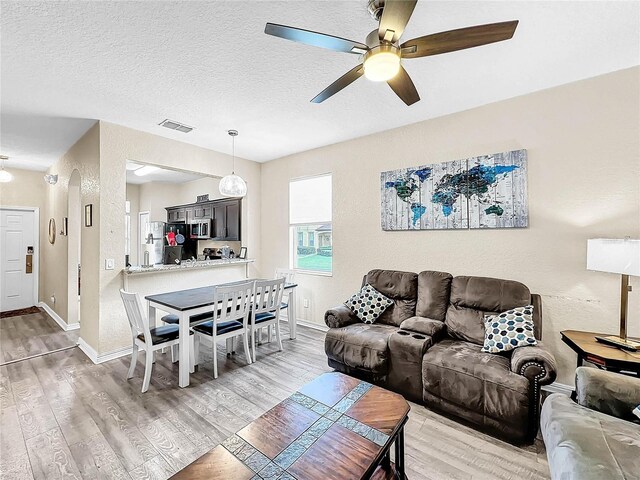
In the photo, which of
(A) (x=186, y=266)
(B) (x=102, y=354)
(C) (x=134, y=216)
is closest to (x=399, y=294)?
(A) (x=186, y=266)

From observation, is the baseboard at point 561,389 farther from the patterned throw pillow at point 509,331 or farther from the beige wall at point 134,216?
the beige wall at point 134,216

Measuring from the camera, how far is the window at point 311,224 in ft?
14.6

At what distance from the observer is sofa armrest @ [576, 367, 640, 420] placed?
158 centimetres

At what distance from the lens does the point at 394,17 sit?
4.54 ft

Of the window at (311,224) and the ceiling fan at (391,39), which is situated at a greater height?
the ceiling fan at (391,39)

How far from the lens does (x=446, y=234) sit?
3.28m

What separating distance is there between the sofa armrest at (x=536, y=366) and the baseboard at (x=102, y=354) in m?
4.08

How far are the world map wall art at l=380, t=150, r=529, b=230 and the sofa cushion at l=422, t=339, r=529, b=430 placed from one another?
4.57 ft

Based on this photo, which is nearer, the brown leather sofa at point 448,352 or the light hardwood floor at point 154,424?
the light hardwood floor at point 154,424

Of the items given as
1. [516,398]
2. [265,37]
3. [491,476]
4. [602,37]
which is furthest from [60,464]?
[602,37]

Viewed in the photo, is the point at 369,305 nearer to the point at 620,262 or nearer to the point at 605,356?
the point at 605,356

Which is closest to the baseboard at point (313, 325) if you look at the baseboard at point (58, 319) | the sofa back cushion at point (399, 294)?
the sofa back cushion at point (399, 294)

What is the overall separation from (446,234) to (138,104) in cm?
363

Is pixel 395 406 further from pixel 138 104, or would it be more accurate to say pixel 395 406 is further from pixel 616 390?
pixel 138 104
